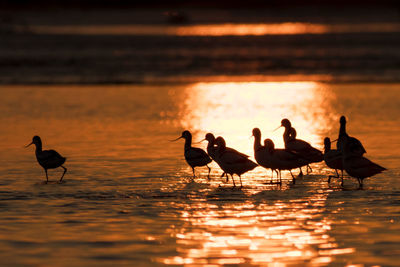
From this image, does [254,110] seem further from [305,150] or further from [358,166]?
[358,166]

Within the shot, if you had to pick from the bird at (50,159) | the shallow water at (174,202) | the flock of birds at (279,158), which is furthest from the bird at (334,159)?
the bird at (50,159)

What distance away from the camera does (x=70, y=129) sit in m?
27.3

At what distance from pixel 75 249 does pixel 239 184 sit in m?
6.09

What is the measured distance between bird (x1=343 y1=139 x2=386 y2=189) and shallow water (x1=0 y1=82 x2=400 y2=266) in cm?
33

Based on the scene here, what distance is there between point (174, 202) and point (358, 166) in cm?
360

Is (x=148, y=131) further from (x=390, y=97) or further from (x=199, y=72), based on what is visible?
(x=199, y=72)

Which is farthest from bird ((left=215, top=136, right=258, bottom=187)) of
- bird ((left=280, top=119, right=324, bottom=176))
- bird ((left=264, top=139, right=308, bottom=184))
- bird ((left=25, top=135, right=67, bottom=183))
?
bird ((left=25, top=135, right=67, bottom=183))

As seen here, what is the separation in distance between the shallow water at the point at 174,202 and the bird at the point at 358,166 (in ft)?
1.09

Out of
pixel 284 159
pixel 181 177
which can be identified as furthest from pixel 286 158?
pixel 181 177

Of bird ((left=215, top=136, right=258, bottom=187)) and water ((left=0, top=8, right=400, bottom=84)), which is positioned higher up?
water ((left=0, top=8, right=400, bottom=84))

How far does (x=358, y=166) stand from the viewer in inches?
652

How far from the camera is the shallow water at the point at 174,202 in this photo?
11.7 m

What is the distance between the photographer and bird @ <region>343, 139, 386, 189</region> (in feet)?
54.1

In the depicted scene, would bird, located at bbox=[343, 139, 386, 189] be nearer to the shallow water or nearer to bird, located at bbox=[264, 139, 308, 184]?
the shallow water
